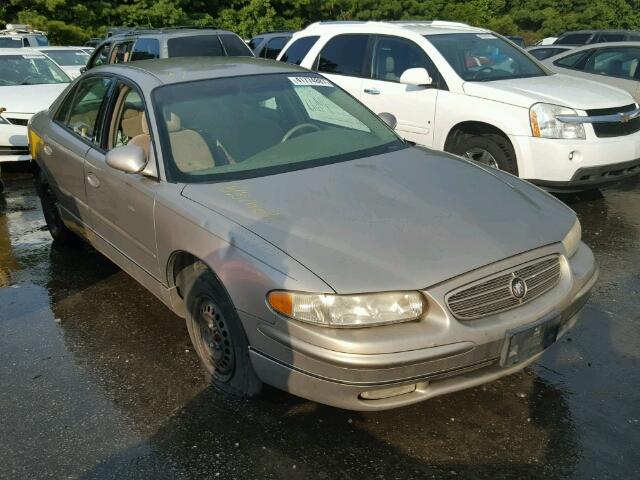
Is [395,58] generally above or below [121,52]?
above

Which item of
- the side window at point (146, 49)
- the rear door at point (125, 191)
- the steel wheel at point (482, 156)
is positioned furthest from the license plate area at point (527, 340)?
the side window at point (146, 49)

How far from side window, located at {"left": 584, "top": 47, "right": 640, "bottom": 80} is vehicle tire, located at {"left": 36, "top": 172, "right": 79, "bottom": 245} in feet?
24.4

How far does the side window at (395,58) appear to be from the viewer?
6844 mm

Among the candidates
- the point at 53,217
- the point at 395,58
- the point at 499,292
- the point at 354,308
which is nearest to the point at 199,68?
the point at 53,217

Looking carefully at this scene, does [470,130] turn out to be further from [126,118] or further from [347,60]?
[126,118]

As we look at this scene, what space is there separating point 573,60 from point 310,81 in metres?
6.44

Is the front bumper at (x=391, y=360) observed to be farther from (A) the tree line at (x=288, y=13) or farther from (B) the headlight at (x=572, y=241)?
(A) the tree line at (x=288, y=13)

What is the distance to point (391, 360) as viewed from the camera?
2602 mm

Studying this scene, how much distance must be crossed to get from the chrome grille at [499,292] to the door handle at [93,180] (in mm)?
2568

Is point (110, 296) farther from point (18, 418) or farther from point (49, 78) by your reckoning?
point (49, 78)

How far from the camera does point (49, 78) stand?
33.1 ft

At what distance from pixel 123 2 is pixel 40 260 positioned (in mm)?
31165

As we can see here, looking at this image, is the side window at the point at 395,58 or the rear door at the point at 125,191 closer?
the rear door at the point at 125,191

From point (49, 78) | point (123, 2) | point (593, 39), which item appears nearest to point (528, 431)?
point (49, 78)
